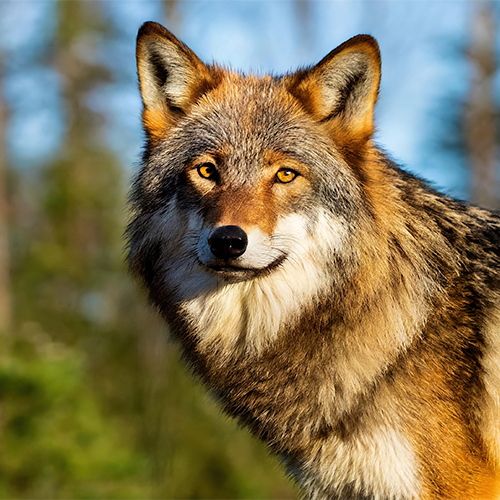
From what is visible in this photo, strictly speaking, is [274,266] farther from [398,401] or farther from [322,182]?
[398,401]

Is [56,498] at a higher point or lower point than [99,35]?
lower

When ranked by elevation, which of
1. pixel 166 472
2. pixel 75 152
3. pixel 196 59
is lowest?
pixel 166 472

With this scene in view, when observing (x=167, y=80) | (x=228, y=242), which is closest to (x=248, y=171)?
(x=228, y=242)

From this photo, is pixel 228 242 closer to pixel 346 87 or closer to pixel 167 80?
pixel 346 87

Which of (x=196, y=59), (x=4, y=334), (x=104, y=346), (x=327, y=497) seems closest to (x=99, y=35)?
(x=104, y=346)

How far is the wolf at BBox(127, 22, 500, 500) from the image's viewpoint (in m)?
3.17

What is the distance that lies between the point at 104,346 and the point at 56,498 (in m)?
5.92

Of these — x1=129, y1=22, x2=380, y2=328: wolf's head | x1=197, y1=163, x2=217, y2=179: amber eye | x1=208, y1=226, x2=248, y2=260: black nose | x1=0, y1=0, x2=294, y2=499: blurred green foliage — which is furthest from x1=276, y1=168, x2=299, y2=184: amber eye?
x1=0, y1=0, x2=294, y2=499: blurred green foliage

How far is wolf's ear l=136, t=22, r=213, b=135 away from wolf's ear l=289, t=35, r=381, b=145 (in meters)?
0.66

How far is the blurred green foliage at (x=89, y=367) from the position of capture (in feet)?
27.8

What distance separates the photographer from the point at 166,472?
10484 mm

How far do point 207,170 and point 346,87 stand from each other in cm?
98

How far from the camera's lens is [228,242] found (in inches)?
120

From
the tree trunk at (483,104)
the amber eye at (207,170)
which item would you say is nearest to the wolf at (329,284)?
the amber eye at (207,170)
